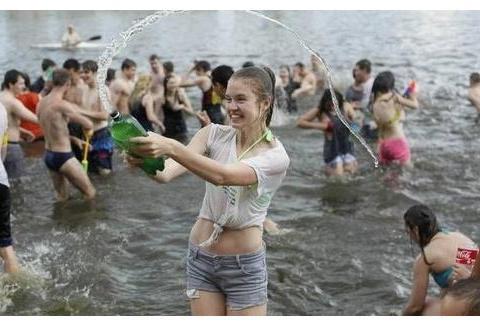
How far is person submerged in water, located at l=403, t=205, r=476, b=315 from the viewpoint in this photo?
192 inches

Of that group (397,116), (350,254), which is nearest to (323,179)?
(397,116)

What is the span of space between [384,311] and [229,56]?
1954cm

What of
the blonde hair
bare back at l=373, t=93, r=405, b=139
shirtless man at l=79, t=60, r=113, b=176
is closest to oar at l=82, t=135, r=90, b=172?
shirtless man at l=79, t=60, r=113, b=176

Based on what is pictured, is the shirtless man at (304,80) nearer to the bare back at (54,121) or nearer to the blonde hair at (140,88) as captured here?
the blonde hair at (140,88)

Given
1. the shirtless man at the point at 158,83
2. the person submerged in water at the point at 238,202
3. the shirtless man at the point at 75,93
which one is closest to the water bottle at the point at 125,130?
the person submerged in water at the point at 238,202

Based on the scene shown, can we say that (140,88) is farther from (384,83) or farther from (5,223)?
(5,223)

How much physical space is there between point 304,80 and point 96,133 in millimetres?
6423

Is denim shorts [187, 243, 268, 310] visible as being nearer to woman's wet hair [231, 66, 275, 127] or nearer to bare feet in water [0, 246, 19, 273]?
woman's wet hair [231, 66, 275, 127]

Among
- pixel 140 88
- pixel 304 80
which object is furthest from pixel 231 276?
pixel 304 80

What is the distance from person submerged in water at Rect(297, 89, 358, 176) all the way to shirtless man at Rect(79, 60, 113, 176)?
2.77 m

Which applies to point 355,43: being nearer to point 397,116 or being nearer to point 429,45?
point 429,45

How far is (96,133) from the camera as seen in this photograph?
975 centimetres

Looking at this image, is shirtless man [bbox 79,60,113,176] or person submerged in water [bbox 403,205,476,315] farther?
shirtless man [bbox 79,60,113,176]

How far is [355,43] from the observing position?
2755 centimetres
